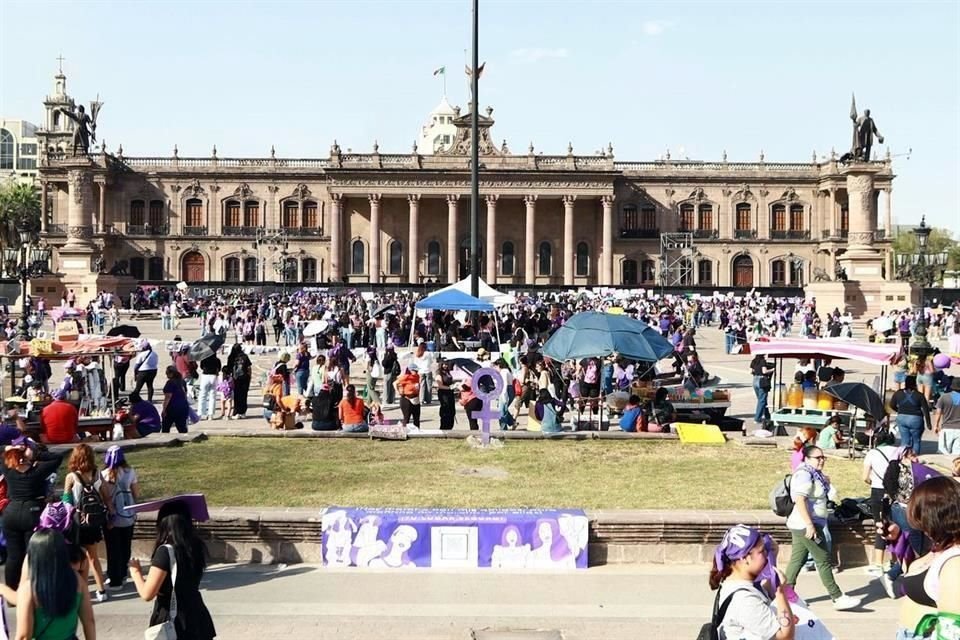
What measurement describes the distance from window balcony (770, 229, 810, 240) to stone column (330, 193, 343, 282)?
110ft

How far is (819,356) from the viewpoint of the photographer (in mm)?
16672

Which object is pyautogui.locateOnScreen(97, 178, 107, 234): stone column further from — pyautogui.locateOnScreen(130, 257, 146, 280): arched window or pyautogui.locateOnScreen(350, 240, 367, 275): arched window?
pyautogui.locateOnScreen(350, 240, 367, 275): arched window

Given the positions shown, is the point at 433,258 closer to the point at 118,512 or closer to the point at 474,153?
the point at 474,153

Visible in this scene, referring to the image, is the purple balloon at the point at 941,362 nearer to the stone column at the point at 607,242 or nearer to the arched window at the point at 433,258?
the stone column at the point at 607,242

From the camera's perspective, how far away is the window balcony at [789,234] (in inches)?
2936

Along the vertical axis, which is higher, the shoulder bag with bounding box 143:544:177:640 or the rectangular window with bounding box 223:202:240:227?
the rectangular window with bounding box 223:202:240:227

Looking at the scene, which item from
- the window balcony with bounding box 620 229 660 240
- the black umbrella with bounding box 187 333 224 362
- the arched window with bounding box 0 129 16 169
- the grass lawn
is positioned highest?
the arched window with bounding box 0 129 16 169

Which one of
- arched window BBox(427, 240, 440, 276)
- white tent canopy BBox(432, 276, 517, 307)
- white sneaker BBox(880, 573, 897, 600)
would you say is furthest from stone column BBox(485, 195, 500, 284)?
white sneaker BBox(880, 573, 897, 600)

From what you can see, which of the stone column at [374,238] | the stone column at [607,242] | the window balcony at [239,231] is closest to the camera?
the stone column at [374,238]

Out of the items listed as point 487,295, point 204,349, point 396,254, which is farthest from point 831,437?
point 396,254

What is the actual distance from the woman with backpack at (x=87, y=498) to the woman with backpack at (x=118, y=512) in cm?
16

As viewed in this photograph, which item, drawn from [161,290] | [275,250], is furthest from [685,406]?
[275,250]

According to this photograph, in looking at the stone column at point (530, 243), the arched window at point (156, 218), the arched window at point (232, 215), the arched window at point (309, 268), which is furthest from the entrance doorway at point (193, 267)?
the stone column at point (530, 243)

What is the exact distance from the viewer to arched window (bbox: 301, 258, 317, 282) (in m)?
74.4
